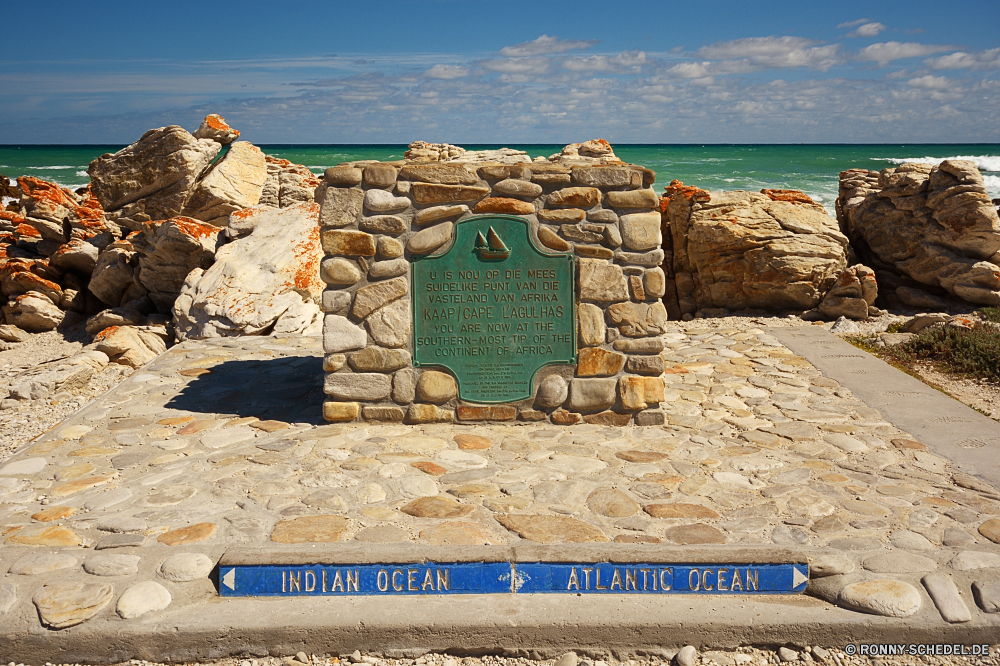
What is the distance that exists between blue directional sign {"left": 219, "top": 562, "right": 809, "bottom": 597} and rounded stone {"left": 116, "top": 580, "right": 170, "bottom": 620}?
21cm

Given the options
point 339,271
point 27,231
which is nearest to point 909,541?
point 339,271

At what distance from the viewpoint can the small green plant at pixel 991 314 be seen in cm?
783

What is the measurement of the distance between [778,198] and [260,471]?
774 cm

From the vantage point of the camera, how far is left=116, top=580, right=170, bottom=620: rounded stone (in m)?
2.61

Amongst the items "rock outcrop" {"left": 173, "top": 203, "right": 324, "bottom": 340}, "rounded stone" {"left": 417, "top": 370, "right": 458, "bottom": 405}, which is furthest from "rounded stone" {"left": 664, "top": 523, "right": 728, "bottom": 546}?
"rock outcrop" {"left": 173, "top": 203, "right": 324, "bottom": 340}

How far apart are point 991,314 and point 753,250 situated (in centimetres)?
256

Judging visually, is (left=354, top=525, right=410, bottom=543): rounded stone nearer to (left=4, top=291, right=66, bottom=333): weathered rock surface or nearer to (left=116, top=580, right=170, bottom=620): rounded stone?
(left=116, top=580, right=170, bottom=620): rounded stone

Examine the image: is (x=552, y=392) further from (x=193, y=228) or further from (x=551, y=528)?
(x=193, y=228)

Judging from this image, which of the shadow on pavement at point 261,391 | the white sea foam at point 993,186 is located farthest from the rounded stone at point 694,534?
the white sea foam at point 993,186

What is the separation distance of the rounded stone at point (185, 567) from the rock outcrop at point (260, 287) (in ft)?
14.8

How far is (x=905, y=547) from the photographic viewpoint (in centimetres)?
298

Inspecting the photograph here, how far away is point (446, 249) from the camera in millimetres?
4316

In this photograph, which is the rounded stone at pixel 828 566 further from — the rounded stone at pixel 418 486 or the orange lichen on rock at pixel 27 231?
the orange lichen on rock at pixel 27 231

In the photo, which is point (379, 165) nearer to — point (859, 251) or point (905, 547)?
point (905, 547)
